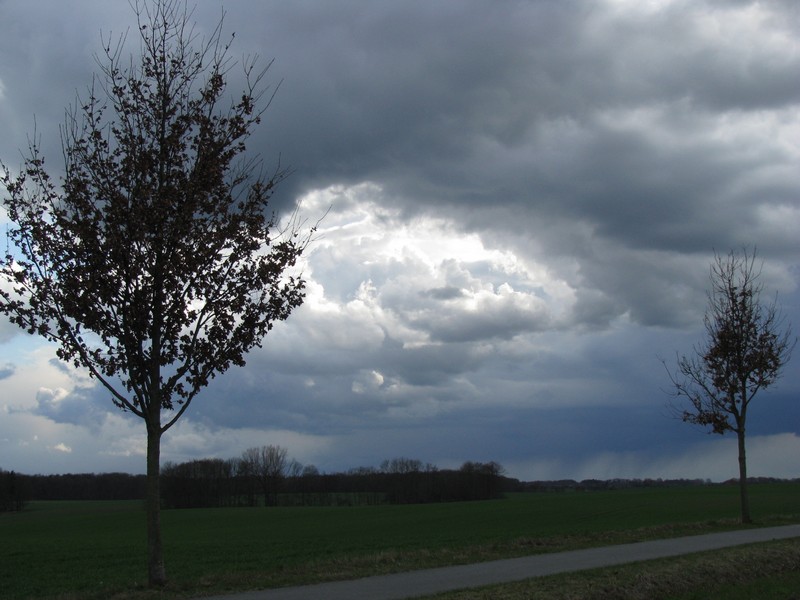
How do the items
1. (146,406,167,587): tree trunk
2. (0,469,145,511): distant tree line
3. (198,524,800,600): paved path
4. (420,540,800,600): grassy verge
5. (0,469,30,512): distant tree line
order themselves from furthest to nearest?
(0,469,145,511): distant tree line → (0,469,30,512): distant tree line → (146,406,167,587): tree trunk → (198,524,800,600): paved path → (420,540,800,600): grassy verge

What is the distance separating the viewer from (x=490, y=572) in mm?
13602

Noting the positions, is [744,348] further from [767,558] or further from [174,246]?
[174,246]

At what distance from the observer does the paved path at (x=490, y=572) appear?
1131 cm

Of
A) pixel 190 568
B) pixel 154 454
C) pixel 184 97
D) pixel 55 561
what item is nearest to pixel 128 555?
pixel 55 561

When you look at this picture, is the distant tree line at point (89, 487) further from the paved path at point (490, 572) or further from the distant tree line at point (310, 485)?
the paved path at point (490, 572)

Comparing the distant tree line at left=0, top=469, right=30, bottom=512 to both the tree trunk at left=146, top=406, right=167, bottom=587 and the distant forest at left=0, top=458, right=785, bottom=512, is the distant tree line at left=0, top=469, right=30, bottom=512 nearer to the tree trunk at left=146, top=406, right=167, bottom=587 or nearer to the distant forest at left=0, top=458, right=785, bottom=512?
the distant forest at left=0, top=458, right=785, bottom=512

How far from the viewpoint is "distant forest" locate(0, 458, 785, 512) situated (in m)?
110

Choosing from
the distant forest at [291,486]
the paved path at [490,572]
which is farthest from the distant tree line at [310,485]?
the paved path at [490,572]

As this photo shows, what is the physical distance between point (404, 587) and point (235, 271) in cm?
574

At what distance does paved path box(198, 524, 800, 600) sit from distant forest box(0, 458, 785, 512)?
305 ft

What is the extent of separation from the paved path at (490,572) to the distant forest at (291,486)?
305 feet

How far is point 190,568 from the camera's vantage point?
2348cm

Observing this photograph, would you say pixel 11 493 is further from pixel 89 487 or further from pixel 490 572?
Answer: pixel 490 572

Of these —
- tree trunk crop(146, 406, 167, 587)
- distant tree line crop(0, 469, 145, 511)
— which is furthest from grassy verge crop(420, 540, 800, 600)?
distant tree line crop(0, 469, 145, 511)
